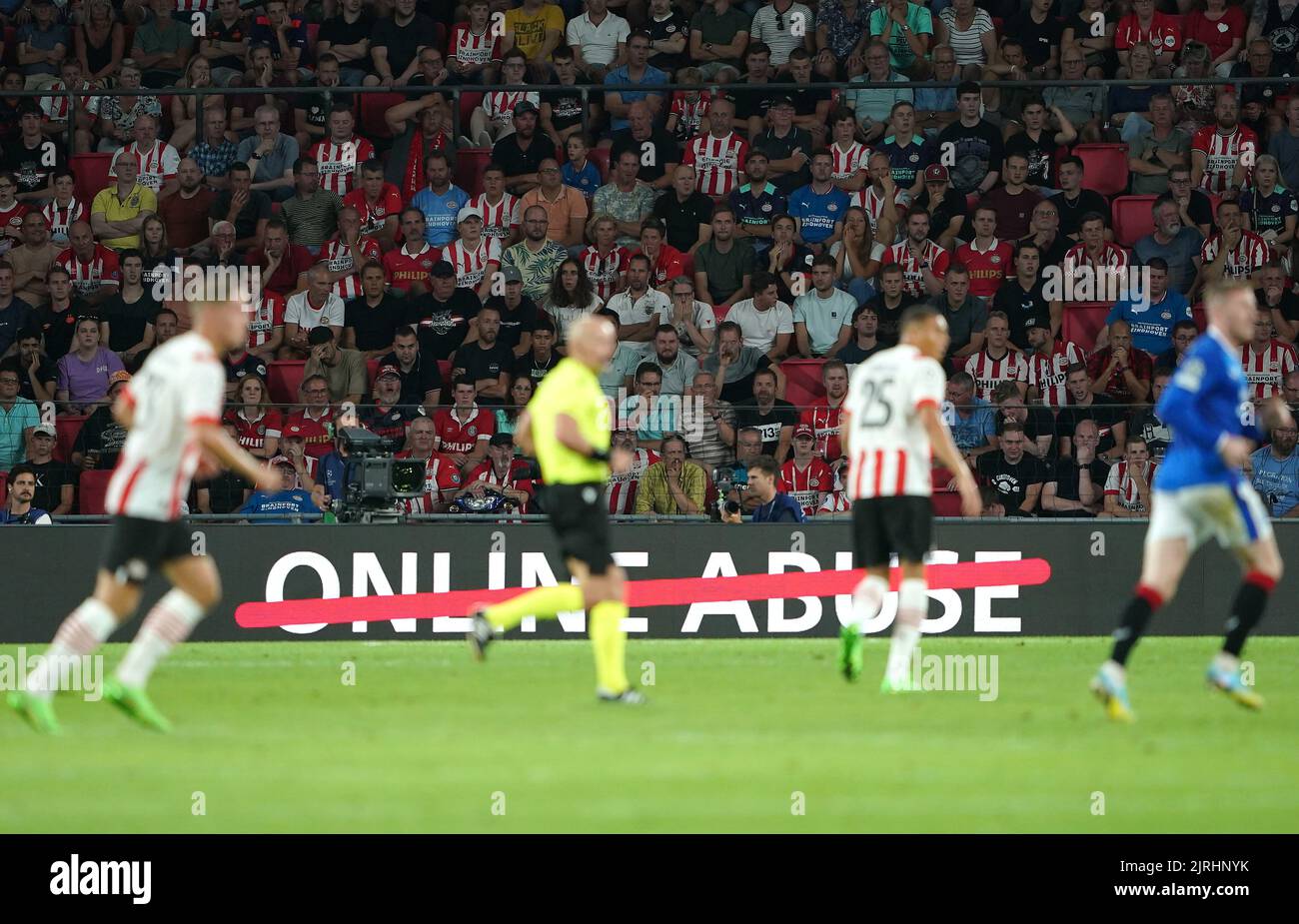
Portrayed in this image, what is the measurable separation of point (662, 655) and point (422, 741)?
5.39m

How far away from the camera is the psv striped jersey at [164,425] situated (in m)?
8.74

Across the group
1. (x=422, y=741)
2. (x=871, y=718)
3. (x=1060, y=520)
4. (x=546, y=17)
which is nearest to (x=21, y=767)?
(x=422, y=741)

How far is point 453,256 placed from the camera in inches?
740

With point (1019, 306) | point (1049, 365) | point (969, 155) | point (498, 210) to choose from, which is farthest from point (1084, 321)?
point (498, 210)

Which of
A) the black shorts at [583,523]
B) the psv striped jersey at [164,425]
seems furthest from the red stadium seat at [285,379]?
the psv striped jersey at [164,425]

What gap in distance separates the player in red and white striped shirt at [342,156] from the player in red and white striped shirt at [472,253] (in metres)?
1.63

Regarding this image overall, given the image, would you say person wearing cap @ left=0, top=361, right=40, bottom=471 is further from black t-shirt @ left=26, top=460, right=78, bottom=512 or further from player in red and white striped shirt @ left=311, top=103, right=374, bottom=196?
player in red and white striped shirt @ left=311, top=103, right=374, bottom=196

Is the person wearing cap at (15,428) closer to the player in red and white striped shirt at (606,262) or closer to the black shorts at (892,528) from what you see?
the player in red and white striped shirt at (606,262)

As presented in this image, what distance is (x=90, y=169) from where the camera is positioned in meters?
20.2

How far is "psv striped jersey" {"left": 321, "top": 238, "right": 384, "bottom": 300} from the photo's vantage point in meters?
18.8

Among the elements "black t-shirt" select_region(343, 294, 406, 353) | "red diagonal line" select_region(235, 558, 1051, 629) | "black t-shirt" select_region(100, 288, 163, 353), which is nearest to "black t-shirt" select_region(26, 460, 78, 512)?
"red diagonal line" select_region(235, 558, 1051, 629)

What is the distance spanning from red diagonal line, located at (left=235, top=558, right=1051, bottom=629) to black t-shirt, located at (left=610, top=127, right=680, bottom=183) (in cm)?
538

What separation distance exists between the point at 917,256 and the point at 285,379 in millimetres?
6242

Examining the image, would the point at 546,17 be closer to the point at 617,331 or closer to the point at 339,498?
the point at 617,331
